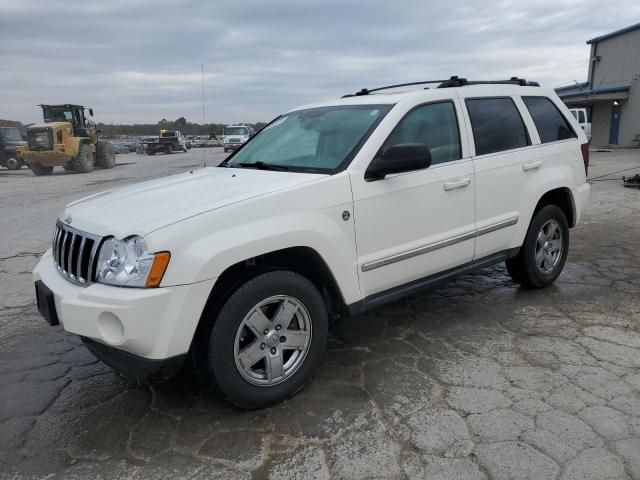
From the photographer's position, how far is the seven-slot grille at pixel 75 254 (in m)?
2.66

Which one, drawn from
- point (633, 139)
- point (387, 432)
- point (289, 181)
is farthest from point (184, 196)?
point (633, 139)

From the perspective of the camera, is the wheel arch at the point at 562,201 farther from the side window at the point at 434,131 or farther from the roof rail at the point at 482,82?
the side window at the point at 434,131

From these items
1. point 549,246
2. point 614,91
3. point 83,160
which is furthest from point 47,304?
point 614,91

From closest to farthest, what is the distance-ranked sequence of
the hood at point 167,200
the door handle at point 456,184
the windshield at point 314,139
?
1. the hood at point 167,200
2. the windshield at point 314,139
3. the door handle at point 456,184

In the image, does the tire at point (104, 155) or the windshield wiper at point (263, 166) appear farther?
the tire at point (104, 155)

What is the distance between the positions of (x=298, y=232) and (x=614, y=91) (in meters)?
30.5

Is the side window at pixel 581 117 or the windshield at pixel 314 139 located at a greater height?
the side window at pixel 581 117

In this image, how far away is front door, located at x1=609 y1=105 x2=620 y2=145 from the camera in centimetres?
2826

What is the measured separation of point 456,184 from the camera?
3.63m

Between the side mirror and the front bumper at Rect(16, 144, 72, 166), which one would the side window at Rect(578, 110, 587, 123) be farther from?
the side mirror

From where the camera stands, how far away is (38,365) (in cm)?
357

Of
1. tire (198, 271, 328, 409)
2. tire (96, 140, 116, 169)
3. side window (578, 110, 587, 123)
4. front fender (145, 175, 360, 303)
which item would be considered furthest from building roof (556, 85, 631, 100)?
tire (198, 271, 328, 409)

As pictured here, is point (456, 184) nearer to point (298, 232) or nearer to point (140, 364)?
point (298, 232)

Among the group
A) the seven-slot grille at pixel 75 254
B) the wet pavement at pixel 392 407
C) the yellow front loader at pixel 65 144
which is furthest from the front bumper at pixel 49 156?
the seven-slot grille at pixel 75 254
